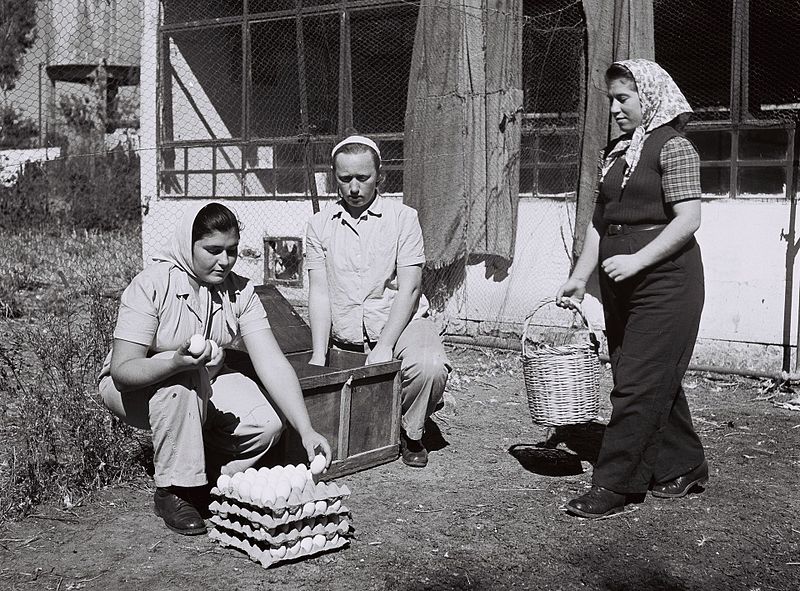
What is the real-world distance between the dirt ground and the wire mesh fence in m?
2.82

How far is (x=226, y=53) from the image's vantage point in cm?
1076

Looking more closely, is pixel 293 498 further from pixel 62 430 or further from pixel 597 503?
pixel 62 430

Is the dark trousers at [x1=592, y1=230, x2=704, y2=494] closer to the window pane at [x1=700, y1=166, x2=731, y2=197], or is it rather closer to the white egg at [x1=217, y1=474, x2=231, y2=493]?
the white egg at [x1=217, y1=474, x2=231, y2=493]

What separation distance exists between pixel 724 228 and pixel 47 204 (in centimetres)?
1126

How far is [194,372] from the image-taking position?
3.82 metres

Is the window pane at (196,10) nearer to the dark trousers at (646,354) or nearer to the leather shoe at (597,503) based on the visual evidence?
the dark trousers at (646,354)

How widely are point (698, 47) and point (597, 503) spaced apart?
5697 millimetres

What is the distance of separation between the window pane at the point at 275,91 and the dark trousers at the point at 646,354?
726 cm

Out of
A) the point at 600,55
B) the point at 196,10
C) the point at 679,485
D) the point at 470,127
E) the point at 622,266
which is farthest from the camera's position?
the point at 196,10

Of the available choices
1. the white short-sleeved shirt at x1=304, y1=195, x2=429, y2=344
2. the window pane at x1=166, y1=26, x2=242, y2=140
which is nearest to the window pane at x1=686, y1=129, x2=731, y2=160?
the window pane at x1=166, y1=26, x2=242, y2=140

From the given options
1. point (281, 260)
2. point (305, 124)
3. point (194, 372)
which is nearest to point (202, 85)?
point (305, 124)

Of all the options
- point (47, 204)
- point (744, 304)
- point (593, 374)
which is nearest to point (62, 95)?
point (47, 204)

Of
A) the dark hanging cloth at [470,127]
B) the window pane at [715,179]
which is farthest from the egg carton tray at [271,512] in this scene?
the window pane at [715,179]

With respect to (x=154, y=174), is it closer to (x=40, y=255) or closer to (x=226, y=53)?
(x=226, y=53)
